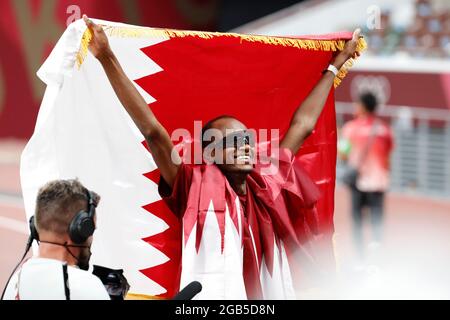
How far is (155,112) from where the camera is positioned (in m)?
5.39

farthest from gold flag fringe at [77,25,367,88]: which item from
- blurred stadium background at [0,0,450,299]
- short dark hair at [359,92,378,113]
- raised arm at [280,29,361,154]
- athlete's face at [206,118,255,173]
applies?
short dark hair at [359,92,378,113]

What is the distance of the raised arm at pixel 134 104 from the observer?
15.0ft

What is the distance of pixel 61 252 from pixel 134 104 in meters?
1.07

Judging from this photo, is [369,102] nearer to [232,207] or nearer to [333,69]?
[333,69]

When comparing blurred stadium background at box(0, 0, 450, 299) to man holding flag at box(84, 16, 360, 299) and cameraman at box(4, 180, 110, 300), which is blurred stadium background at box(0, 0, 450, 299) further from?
cameraman at box(4, 180, 110, 300)

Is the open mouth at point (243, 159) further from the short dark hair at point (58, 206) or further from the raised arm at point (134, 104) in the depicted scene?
the short dark hair at point (58, 206)

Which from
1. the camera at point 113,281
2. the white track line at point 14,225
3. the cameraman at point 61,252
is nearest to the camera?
the cameraman at point 61,252

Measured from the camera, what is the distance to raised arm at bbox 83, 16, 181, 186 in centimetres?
456

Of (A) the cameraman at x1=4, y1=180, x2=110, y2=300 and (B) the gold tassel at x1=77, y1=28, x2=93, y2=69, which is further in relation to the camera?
(B) the gold tassel at x1=77, y1=28, x2=93, y2=69

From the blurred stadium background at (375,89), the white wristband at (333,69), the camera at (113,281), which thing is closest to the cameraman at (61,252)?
the camera at (113,281)

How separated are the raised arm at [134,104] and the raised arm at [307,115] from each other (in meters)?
0.89

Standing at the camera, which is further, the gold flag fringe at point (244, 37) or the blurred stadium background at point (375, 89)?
the blurred stadium background at point (375, 89)

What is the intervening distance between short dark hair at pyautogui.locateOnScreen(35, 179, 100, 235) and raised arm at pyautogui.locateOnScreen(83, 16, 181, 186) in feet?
2.82

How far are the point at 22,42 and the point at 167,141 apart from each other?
16.6m
